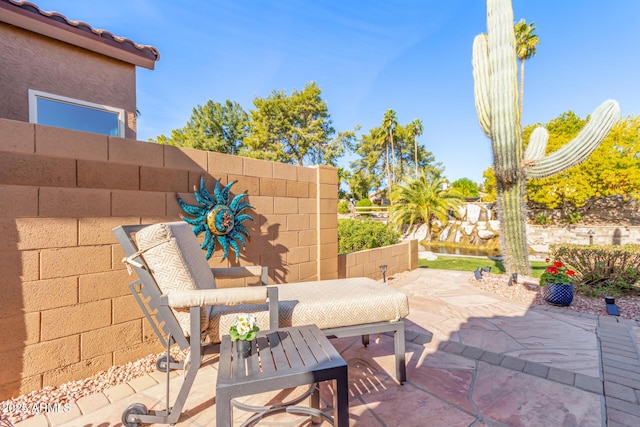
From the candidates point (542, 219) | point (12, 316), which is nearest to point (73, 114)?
point (12, 316)

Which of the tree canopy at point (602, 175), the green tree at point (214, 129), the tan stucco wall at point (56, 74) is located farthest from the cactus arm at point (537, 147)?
the green tree at point (214, 129)

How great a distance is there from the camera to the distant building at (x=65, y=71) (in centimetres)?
369

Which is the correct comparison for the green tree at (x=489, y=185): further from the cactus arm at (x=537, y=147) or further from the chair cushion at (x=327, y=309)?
the chair cushion at (x=327, y=309)

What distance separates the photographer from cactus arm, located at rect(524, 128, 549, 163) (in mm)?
5375

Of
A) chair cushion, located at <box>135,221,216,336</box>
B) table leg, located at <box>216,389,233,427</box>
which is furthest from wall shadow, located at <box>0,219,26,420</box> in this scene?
table leg, located at <box>216,389,233,427</box>

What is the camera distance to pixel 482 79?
5625 millimetres

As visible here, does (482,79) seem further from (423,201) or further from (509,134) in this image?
(423,201)

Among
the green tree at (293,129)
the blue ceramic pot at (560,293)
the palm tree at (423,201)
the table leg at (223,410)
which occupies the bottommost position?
the blue ceramic pot at (560,293)

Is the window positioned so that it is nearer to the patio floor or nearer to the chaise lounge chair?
the chaise lounge chair

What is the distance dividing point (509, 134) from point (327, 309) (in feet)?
17.4

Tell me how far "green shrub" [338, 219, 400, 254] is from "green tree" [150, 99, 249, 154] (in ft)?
60.3

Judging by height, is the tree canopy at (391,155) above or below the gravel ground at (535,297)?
above

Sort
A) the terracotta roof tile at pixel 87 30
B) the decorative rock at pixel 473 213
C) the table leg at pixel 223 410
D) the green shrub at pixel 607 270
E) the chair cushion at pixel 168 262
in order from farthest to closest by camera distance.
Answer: the decorative rock at pixel 473 213 < the green shrub at pixel 607 270 < the terracotta roof tile at pixel 87 30 < the chair cushion at pixel 168 262 < the table leg at pixel 223 410

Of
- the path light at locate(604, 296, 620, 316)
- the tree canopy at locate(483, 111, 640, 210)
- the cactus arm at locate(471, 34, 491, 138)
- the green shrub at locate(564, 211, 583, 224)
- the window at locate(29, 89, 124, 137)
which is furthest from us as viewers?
the green shrub at locate(564, 211, 583, 224)
